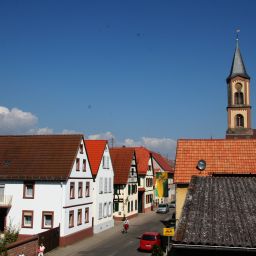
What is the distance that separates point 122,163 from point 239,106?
22839 mm

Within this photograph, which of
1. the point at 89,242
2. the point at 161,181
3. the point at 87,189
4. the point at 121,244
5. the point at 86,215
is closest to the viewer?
the point at 121,244

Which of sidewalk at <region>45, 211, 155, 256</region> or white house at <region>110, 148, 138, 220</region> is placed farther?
white house at <region>110, 148, 138, 220</region>

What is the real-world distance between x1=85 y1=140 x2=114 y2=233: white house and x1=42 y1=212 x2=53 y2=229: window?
26.2 feet

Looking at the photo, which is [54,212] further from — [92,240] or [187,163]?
[187,163]

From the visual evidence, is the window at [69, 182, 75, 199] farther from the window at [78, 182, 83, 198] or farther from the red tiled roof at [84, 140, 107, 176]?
the red tiled roof at [84, 140, 107, 176]

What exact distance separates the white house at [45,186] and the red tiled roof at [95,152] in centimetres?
396

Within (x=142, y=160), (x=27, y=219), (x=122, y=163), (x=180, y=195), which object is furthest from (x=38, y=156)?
(x=142, y=160)

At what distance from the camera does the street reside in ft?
98.5

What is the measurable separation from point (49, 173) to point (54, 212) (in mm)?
3160

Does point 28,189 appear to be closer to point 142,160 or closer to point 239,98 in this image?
point 142,160

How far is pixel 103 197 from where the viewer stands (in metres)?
42.6

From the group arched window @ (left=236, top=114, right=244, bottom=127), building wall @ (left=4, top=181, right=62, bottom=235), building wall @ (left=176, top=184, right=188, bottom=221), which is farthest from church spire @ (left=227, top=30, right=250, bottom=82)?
building wall @ (left=4, top=181, right=62, bottom=235)

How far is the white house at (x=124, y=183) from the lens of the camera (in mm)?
50281

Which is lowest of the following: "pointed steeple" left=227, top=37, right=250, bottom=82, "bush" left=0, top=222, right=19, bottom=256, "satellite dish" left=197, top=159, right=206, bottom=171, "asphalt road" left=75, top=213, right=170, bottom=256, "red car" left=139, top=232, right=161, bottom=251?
"asphalt road" left=75, top=213, right=170, bottom=256
